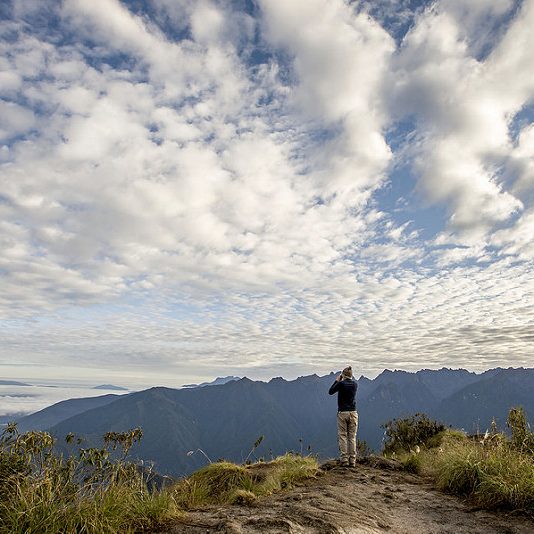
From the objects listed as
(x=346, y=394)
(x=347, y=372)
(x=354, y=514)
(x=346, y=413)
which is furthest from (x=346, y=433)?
(x=354, y=514)

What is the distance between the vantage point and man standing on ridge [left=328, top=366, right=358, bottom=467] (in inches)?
507

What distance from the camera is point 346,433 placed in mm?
13047

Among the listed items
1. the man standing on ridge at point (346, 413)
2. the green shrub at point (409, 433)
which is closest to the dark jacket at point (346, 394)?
the man standing on ridge at point (346, 413)

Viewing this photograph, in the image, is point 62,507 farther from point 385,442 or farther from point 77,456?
point 385,442

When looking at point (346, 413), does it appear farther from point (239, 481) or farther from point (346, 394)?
point (239, 481)

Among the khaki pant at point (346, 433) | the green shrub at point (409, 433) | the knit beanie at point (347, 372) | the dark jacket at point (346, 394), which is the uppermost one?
the knit beanie at point (347, 372)

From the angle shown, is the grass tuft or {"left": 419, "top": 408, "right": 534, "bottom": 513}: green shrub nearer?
{"left": 419, "top": 408, "right": 534, "bottom": 513}: green shrub

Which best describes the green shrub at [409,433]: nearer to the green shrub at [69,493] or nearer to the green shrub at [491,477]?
the green shrub at [491,477]

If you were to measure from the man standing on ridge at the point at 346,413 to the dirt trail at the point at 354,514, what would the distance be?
2569mm

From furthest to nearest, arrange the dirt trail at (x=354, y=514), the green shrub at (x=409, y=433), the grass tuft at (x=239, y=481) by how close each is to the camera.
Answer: the green shrub at (x=409, y=433) → the grass tuft at (x=239, y=481) → the dirt trail at (x=354, y=514)

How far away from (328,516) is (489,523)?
3.21 m

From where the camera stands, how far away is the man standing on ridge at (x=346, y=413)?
12875mm

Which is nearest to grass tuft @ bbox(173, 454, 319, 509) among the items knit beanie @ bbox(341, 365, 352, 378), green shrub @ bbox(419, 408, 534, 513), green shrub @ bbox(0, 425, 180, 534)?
green shrub @ bbox(0, 425, 180, 534)

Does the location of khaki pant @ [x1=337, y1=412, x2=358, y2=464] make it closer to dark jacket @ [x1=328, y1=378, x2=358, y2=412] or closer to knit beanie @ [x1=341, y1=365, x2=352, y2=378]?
dark jacket @ [x1=328, y1=378, x2=358, y2=412]
